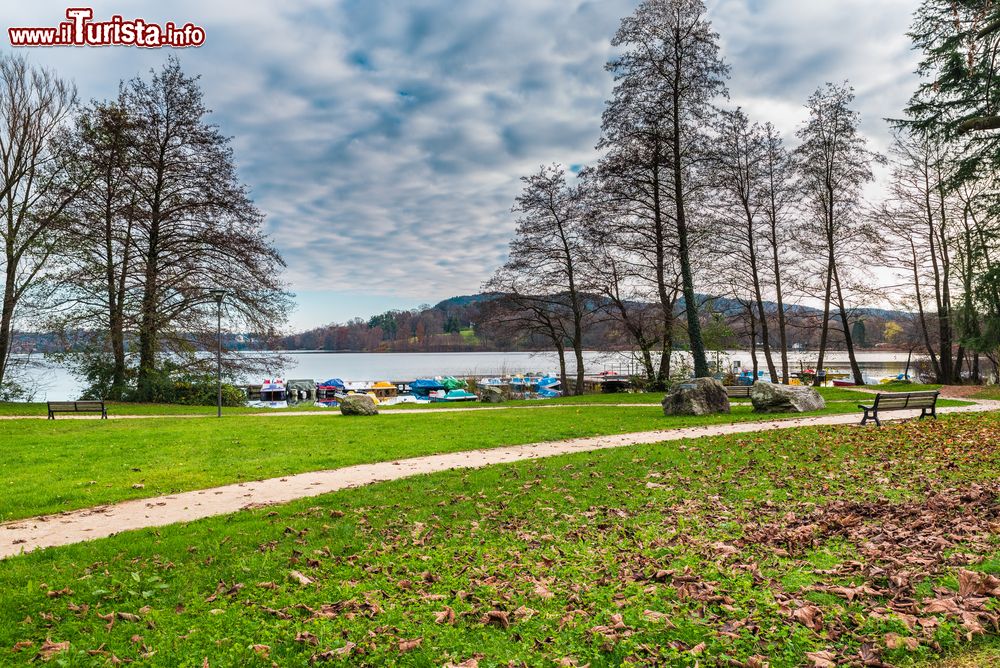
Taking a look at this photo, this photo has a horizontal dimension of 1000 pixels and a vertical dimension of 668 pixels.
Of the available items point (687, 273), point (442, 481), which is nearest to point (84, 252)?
point (442, 481)

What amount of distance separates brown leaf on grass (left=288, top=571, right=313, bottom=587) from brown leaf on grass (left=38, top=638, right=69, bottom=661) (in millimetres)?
1584

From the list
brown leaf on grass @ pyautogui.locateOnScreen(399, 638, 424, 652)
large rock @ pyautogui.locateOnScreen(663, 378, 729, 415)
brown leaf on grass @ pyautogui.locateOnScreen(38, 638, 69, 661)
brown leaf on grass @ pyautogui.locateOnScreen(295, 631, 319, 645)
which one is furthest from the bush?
brown leaf on grass @ pyautogui.locateOnScreen(399, 638, 424, 652)

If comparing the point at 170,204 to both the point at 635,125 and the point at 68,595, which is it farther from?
the point at 68,595

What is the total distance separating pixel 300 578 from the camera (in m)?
4.77

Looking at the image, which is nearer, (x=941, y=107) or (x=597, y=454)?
(x=597, y=454)

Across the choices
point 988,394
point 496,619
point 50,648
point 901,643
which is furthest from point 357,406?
point 988,394

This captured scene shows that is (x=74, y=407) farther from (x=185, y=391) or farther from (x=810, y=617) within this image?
(x=810, y=617)

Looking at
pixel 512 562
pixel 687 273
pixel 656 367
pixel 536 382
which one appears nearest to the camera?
pixel 512 562

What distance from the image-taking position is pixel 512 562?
5.02 meters

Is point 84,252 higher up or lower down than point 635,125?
lower down

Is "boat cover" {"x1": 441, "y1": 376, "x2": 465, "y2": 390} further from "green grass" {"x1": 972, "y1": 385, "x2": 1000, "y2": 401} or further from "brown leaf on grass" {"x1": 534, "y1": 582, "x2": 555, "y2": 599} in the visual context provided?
"brown leaf on grass" {"x1": 534, "y1": 582, "x2": 555, "y2": 599}

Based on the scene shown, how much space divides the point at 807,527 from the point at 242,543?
579 cm

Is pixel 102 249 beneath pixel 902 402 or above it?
above

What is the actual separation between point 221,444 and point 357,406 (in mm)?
7082
